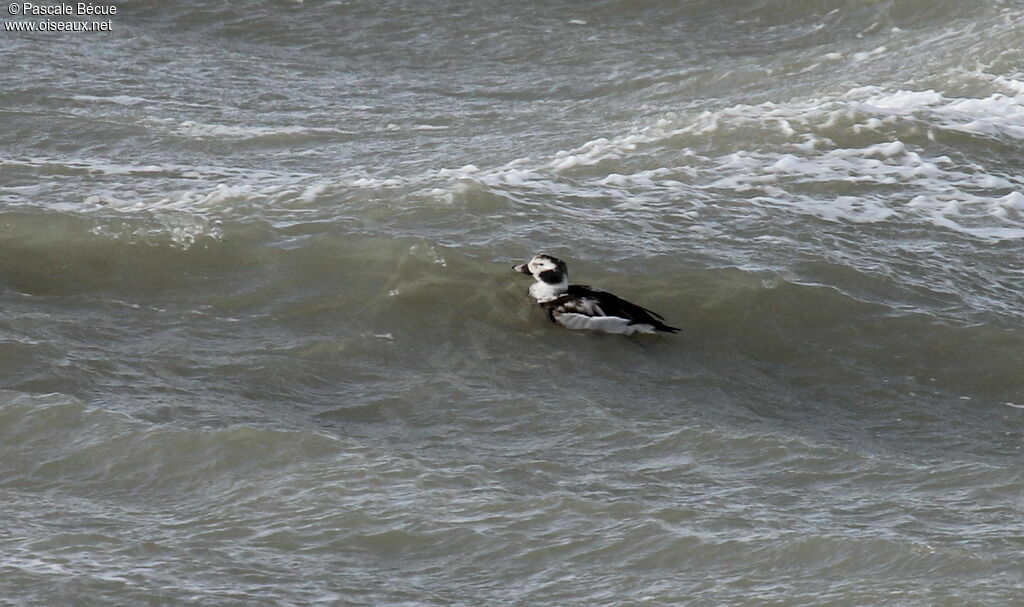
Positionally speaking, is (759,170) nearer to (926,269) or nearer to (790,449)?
(926,269)

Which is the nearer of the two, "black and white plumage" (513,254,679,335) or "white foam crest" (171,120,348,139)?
"black and white plumage" (513,254,679,335)

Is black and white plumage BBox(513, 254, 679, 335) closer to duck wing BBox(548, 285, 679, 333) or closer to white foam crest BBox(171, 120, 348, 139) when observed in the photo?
duck wing BBox(548, 285, 679, 333)

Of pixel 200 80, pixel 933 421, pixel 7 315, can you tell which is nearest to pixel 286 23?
pixel 200 80

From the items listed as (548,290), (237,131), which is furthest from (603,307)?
(237,131)

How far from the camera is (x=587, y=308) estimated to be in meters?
8.18

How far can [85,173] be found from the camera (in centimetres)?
1055

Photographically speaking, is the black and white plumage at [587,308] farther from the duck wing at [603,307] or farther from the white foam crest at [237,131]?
the white foam crest at [237,131]

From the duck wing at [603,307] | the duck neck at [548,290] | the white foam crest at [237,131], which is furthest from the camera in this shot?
the white foam crest at [237,131]

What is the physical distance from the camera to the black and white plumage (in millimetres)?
8125

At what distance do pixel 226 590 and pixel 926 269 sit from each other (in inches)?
217

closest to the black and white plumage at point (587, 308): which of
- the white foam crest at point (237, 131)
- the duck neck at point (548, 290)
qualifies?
the duck neck at point (548, 290)

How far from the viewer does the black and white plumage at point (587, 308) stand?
26.7 ft

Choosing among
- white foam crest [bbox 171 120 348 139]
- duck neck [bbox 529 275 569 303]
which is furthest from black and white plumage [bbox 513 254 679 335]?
white foam crest [bbox 171 120 348 139]

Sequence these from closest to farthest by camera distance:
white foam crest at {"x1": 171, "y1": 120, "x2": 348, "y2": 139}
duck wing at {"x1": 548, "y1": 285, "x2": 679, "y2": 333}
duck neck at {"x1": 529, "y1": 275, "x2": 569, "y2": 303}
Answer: duck wing at {"x1": 548, "y1": 285, "x2": 679, "y2": 333} < duck neck at {"x1": 529, "y1": 275, "x2": 569, "y2": 303} < white foam crest at {"x1": 171, "y1": 120, "x2": 348, "y2": 139}
